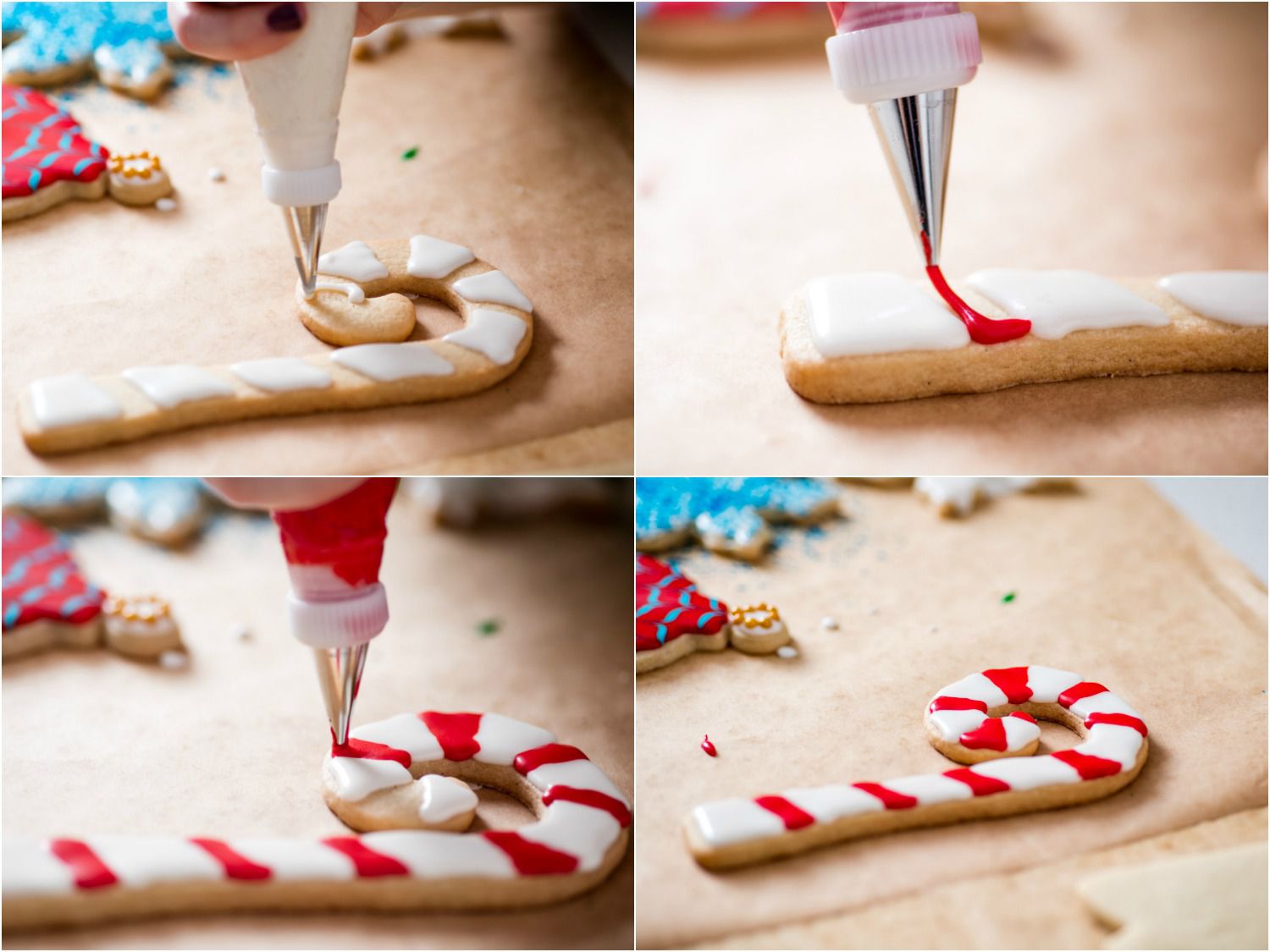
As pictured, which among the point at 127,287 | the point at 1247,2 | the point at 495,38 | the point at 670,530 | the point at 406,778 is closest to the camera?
the point at 406,778

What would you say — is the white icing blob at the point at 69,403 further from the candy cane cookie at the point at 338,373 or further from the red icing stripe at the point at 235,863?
the red icing stripe at the point at 235,863

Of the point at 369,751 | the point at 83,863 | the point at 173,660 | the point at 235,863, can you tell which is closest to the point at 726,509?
the point at 369,751

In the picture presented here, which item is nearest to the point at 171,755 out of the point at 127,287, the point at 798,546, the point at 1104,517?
the point at 127,287

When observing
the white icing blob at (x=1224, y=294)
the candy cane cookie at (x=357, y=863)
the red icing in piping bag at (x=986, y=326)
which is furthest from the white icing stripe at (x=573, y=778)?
the white icing blob at (x=1224, y=294)

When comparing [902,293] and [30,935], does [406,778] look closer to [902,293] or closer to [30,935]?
[30,935]

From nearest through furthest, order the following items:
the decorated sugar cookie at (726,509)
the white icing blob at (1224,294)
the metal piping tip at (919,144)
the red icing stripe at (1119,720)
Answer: the metal piping tip at (919,144) < the red icing stripe at (1119,720) < the white icing blob at (1224,294) < the decorated sugar cookie at (726,509)

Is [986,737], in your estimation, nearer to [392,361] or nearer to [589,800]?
[589,800]

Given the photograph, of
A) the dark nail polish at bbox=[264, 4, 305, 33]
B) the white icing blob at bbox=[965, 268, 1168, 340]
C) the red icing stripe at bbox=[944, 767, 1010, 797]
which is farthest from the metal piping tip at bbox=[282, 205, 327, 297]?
the red icing stripe at bbox=[944, 767, 1010, 797]
